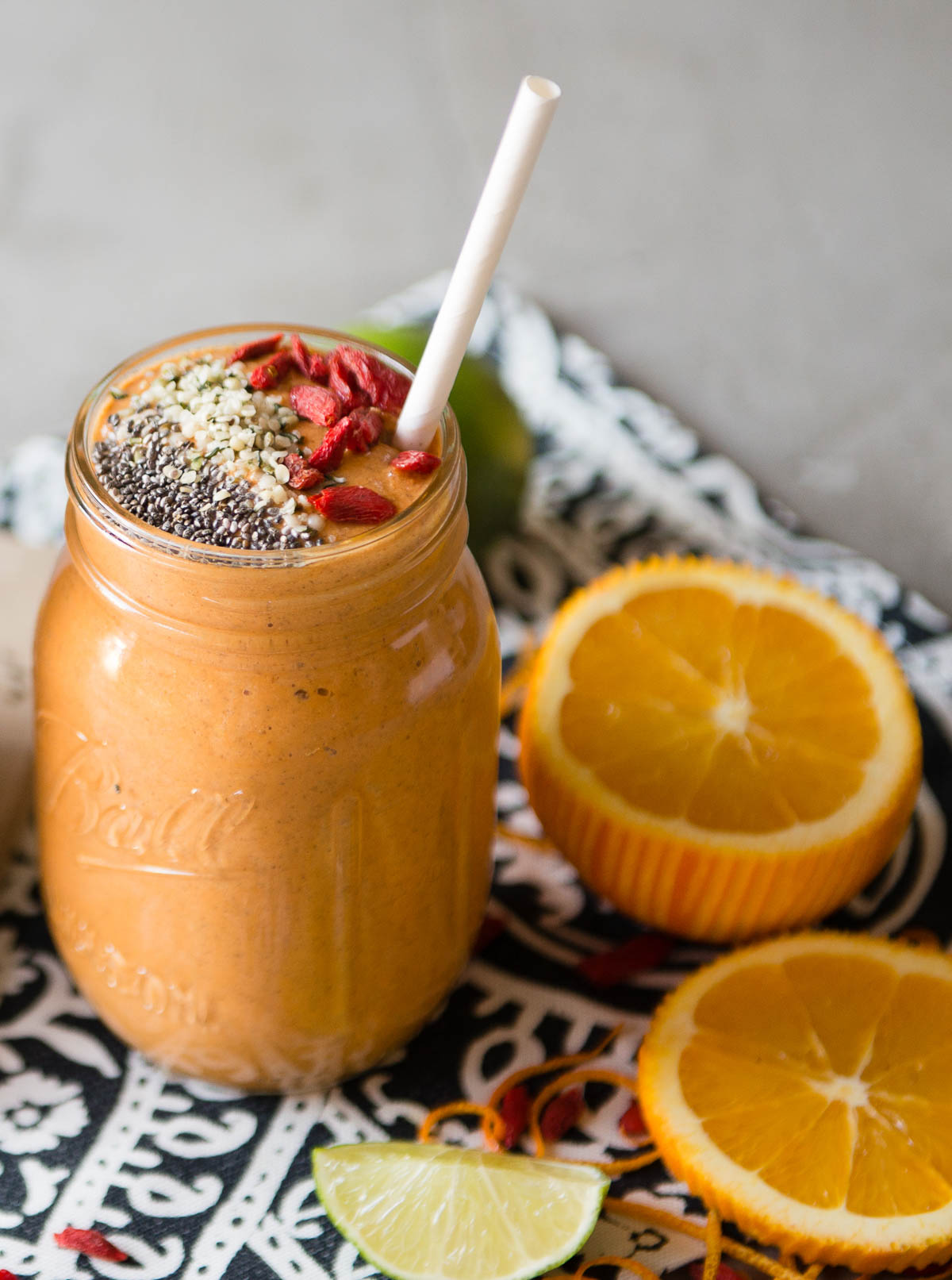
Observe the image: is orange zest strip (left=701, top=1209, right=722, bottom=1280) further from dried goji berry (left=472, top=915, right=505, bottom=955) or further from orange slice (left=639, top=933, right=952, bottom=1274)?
dried goji berry (left=472, top=915, right=505, bottom=955)

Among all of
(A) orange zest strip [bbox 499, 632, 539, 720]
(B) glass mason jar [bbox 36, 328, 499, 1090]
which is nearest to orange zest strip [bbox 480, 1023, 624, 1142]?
(B) glass mason jar [bbox 36, 328, 499, 1090]

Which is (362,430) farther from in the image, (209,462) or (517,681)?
(517,681)

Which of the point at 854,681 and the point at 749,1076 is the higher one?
the point at 854,681

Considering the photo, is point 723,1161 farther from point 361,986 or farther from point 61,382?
point 61,382

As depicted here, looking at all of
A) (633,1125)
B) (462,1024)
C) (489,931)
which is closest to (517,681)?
(489,931)

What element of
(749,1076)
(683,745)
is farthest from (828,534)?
(749,1076)

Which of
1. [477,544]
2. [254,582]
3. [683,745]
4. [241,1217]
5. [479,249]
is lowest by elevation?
[241,1217]

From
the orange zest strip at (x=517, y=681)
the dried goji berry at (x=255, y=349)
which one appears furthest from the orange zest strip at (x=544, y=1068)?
the dried goji berry at (x=255, y=349)
